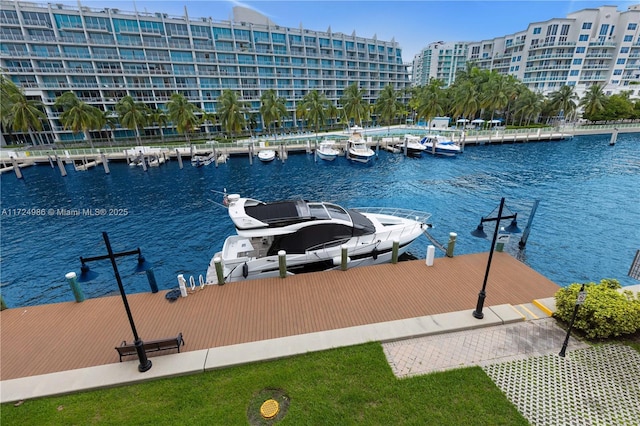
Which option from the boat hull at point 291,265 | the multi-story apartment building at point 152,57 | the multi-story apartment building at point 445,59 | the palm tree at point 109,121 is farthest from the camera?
the multi-story apartment building at point 445,59

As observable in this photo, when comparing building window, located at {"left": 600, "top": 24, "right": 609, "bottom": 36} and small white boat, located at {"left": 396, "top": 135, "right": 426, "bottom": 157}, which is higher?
building window, located at {"left": 600, "top": 24, "right": 609, "bottom": 36}

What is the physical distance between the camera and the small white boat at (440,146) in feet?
159

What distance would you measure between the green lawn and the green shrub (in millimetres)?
3825

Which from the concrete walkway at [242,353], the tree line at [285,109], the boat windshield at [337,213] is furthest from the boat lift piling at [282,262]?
the tree line at [285,109]

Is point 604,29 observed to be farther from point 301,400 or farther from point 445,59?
point 301,400

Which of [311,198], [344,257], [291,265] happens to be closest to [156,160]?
[311,198]

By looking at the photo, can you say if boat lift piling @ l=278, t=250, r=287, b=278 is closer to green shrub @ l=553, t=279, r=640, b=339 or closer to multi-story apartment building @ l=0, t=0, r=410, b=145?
green shrub @ l=553, t=279, r=640, b=339

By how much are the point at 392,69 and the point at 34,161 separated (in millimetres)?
108895

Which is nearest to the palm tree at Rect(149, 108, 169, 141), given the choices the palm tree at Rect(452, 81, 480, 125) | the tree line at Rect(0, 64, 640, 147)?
the tree line at Rect(0, 64, 640, 147)

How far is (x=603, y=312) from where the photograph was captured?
807 centimetres

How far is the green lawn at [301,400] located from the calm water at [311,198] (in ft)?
20.2

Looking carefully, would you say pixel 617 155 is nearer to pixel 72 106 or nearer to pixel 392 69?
pixel 392 69

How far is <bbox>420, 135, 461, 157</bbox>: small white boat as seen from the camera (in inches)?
1905

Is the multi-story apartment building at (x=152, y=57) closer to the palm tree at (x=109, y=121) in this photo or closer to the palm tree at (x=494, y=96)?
the palm tree at (x=109, y=121)
